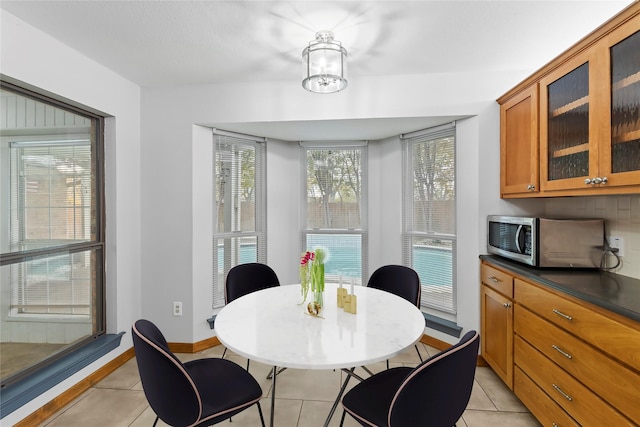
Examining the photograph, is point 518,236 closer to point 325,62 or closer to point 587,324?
point 587,324

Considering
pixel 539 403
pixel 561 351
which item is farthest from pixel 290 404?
pixel 561 351

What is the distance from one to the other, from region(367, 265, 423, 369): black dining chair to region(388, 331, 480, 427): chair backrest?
1.07m

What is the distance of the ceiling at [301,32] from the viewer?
175 centimetres

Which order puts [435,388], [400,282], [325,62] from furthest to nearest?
[400,282], [325,62], [435,388]

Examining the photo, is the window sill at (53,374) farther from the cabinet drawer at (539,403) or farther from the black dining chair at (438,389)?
the cabinet drawer at (539,403)

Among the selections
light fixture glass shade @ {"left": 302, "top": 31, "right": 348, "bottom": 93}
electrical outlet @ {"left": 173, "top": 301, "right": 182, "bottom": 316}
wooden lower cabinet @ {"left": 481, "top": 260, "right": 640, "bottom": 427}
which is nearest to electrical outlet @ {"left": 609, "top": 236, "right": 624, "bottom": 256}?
wooden lower cabinet @ {"left": 481, "top": 260, "right": 640, "bottom": 427}

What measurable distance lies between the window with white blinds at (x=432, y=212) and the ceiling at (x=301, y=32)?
38cm

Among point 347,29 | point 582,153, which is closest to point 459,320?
point 582,153

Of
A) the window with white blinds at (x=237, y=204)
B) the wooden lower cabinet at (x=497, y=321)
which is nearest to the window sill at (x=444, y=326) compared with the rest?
the wooden lower cabinet at (x=497, y=321)

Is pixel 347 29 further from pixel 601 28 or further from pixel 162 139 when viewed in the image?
pixel 162 139

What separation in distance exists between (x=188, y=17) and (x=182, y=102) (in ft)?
3.74

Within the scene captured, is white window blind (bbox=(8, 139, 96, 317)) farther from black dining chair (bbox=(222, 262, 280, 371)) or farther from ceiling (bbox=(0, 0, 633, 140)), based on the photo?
black dining chair (bbox=(222, 262, 280, 371))

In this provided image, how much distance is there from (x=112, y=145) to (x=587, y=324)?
11.2ft

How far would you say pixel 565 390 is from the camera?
1.56 meters
